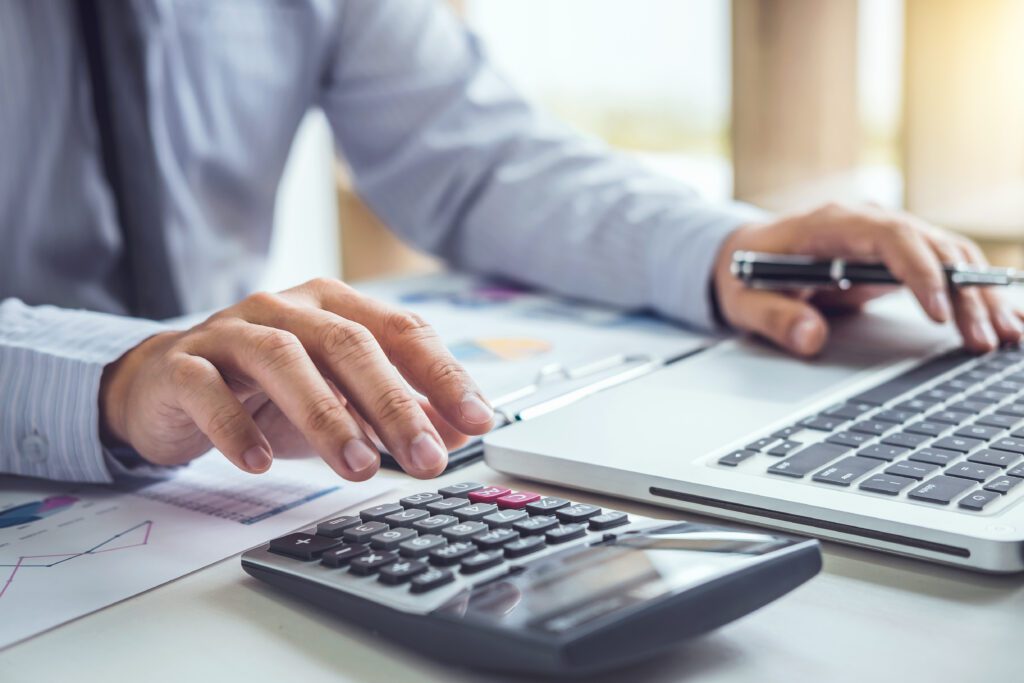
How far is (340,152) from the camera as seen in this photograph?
115 centimetres

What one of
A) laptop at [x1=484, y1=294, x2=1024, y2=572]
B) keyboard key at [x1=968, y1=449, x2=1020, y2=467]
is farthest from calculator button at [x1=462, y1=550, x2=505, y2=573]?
keyboard key at [x1=968, y1=449, x2=1020, y2=467]

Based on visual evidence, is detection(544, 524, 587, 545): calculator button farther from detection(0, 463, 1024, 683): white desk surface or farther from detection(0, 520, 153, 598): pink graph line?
detection(0, 520, 153, 598): pink graph line

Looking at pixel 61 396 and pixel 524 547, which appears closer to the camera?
pixel 524 547

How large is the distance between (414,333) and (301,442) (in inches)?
3.4

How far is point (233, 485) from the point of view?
1.70ft

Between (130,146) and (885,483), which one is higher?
(130,146)

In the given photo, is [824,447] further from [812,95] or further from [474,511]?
[812,95]

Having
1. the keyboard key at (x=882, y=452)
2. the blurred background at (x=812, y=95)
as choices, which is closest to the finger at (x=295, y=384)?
the keyboard key at (x=882, y=452)

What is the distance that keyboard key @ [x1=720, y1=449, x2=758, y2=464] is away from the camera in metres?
0.45

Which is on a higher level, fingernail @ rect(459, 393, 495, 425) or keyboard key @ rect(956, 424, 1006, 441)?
fingernail @ rect(459, 393, 495, 425)

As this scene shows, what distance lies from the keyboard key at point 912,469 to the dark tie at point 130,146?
710mm

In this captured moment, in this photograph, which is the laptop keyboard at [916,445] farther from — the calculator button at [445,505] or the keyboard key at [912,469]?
the calculator button at [445,505]

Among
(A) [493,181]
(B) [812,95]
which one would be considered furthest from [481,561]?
(B) [812,95]

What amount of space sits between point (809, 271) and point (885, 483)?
34cm
